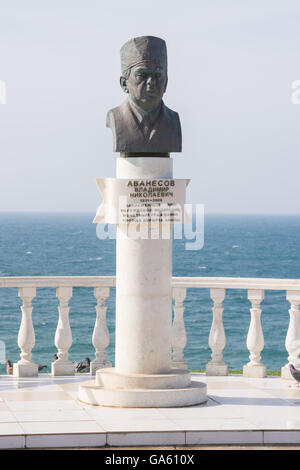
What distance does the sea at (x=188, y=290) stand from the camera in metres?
31.4

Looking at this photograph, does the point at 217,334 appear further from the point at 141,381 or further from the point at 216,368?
the point at 141,381

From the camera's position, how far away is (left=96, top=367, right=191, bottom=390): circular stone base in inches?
352

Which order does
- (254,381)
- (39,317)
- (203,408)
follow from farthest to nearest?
(39,317)
(254,381)
(203,408)

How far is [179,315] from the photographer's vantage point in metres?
10.7

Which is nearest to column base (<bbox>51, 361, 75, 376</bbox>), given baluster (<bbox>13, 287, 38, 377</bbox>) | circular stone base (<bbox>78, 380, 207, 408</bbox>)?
baluster (<bbox>13, 287, 38, 377</bbox>)

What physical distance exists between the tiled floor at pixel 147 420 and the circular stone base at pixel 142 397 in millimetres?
98

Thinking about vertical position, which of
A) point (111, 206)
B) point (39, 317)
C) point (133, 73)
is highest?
point (133, 73)

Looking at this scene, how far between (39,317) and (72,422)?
98.9 ft

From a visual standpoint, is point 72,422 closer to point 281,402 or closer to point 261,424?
point 261,424

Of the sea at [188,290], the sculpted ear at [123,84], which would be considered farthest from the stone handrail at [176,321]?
the sea at [188,290]

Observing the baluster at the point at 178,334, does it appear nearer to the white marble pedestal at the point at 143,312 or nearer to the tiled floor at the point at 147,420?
the tiled floor at the point at 147,420

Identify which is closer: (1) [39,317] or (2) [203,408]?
(2) [203,408]

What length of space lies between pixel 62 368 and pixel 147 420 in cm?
249
